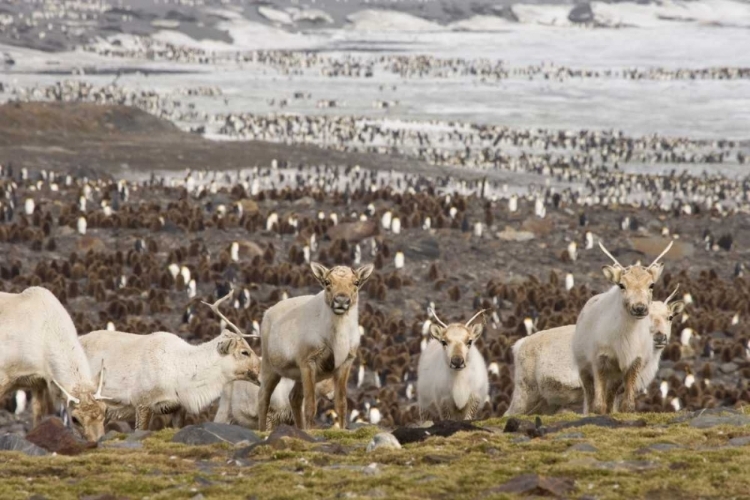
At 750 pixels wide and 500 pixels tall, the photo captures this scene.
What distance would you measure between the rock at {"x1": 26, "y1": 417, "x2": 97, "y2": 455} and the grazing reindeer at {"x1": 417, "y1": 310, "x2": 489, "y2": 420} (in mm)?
4417

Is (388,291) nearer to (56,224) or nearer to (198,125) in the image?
(56,224)

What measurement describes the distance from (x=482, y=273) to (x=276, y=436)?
67.8 feet

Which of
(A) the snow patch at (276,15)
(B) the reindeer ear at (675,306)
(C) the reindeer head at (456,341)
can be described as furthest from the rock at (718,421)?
(A) the snow patch at (276,15)

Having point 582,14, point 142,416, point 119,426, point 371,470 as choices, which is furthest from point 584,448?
point 582,14

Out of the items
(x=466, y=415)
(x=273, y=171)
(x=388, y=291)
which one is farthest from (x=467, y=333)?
(x=273, y=171)

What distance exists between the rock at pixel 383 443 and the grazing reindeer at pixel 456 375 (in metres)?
2.97

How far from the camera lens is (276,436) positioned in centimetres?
1048

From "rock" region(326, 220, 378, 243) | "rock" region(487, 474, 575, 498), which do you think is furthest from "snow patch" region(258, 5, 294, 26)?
"rock" region(487, 474, 575, 498)

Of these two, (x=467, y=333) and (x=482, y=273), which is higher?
(x=467, y=333)

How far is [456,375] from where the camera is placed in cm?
1391

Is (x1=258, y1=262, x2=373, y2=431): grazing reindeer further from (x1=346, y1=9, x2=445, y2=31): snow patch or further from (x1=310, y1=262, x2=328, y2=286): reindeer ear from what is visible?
(x1=346, y1=9, x2=445, y2=31): snow patch

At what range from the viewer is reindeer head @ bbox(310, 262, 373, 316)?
12586mm

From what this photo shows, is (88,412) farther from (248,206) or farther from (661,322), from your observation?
(248,206)

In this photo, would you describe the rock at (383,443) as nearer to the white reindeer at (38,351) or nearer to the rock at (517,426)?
the rock at (517,426)
